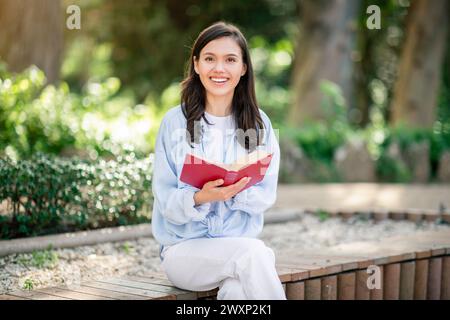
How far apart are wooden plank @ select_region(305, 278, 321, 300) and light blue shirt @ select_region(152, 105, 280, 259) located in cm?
55

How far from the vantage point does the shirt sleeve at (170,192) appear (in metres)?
3.70

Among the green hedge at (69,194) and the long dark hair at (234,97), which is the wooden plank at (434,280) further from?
the green hedge at (69,194)

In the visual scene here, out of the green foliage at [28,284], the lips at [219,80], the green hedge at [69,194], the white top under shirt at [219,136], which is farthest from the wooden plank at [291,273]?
the green hedge at [69,194]

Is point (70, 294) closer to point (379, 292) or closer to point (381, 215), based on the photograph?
point (379, 292)

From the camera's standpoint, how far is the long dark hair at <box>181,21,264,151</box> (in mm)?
3957

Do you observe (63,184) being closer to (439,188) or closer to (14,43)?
(14,43)

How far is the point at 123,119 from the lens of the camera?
871 centimetres

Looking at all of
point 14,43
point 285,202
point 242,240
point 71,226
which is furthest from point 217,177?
point 14,43

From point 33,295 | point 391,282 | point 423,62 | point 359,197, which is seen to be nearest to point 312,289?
point 391,282

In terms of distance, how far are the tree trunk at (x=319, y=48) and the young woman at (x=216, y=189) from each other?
30.0 feet

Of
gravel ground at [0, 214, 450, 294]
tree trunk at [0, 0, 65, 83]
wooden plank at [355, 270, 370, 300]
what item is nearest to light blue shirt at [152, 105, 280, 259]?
gravel ground at [0, 214, 450, 294]

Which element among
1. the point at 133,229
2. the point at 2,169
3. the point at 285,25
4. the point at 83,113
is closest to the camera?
the point at 2,169

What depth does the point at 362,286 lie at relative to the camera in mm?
4555

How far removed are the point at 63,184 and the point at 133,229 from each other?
63 cm
